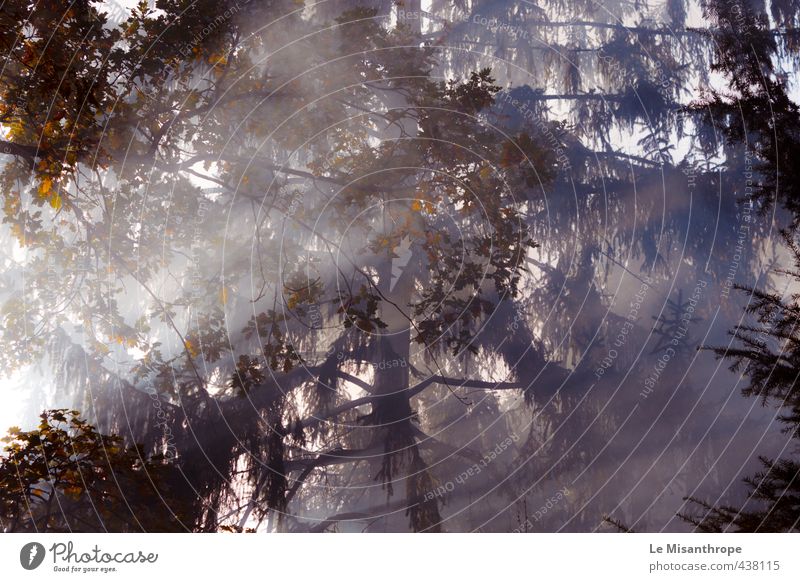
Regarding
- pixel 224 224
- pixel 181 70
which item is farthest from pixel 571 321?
pixel 181 70

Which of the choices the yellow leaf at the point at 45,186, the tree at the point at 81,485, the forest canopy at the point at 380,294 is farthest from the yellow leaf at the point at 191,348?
the yellow leaf at the point at 45,186

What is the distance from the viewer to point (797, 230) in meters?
3.00

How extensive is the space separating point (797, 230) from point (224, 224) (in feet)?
9.64

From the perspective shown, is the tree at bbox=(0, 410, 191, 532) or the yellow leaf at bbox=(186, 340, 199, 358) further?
the yellow leaf at bbox=(186, 340, 199, 358)
